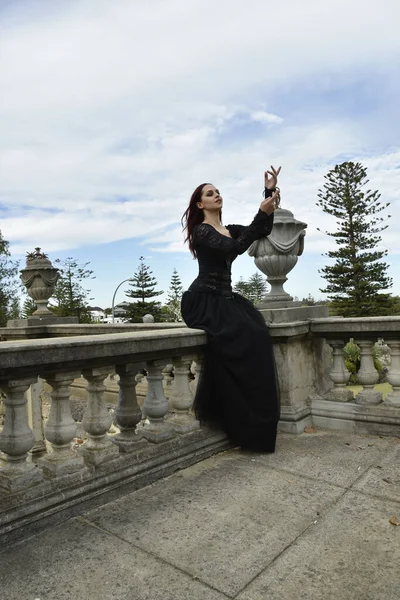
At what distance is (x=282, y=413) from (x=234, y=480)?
47.7 inches

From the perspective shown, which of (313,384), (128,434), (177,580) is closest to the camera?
(177,580)

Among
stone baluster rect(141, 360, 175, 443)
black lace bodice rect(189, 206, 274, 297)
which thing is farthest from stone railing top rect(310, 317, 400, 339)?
stone baluster rect(141, 360, 175, 443)

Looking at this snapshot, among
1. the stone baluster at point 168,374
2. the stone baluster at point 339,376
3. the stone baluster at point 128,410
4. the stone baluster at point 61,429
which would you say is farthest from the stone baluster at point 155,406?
the stone baluster at point 168,374

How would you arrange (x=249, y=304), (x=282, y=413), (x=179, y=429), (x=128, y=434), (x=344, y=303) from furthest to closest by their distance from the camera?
(x=344, y=303) < (x=282, y=413) < (x=249, y=304) < (x=179, y=429) < (x=128, y=434)

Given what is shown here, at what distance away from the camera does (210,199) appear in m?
3.60

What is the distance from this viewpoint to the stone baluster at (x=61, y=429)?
2414mm

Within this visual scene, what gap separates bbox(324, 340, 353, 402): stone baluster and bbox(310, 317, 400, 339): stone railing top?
0.10 meters

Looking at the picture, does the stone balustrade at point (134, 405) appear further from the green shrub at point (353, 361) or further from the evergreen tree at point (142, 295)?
the evergreen tree at point (142, 295)

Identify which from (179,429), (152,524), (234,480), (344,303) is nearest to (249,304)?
(179,429)

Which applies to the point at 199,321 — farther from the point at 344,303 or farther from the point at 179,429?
the point at 344,303

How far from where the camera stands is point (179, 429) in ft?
10.5

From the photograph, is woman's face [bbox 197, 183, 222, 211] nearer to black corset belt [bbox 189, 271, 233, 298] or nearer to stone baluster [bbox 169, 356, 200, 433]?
black corset belt [bbox 189, 271, 233, 298]

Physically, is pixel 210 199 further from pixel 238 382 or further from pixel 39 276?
pixel 39 276

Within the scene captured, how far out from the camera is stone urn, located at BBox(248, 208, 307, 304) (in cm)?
398
